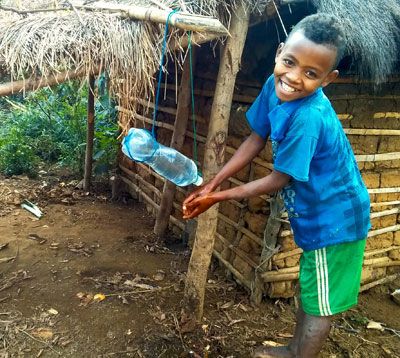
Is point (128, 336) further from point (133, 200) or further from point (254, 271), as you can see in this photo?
point (133, 200)

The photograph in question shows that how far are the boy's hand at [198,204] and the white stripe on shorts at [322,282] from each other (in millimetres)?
666

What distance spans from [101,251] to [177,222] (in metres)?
0.98

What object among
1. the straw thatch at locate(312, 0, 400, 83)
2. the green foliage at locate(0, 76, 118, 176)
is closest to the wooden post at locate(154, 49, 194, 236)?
the straw thatch at locate(312, 0, 400, 83)

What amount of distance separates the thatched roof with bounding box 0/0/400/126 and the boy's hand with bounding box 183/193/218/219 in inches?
40.9

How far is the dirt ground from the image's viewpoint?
9.84 ft

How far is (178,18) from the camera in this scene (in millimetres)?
2191

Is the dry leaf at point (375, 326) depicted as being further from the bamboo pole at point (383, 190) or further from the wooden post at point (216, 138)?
the wooden post at point (216, 138)

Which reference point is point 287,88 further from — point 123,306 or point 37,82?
point 123,306

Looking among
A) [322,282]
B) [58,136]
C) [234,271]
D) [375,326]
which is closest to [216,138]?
[322,282]

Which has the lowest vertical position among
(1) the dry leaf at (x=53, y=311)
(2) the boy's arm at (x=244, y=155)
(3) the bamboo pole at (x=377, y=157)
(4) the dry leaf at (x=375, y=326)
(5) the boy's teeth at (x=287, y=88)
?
(1) the dry leaf at (x=53, y=311)

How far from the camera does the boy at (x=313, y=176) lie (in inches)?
67.7

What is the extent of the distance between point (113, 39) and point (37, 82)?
559mm

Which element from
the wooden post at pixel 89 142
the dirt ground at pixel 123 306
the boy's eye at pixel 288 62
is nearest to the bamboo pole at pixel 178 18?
the boy's eye at pixel 288 62

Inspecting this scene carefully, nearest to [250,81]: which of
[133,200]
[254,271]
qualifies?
[254,271]
